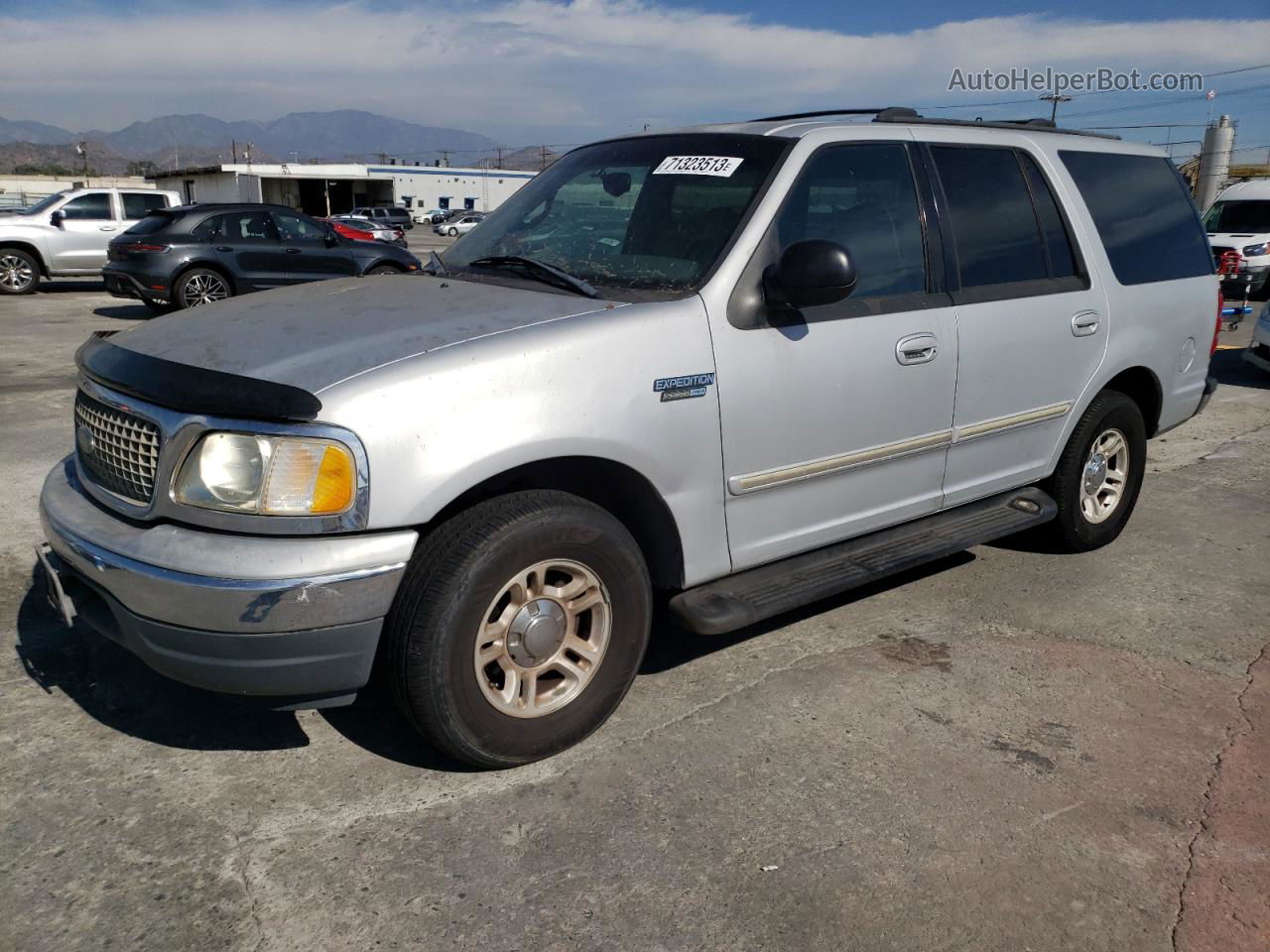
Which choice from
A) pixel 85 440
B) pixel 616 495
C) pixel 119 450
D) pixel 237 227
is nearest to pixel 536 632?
pixel 616 495

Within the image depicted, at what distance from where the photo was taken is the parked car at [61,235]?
1727 centimetres

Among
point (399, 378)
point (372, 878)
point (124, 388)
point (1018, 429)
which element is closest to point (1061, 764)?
point (1018, 429)

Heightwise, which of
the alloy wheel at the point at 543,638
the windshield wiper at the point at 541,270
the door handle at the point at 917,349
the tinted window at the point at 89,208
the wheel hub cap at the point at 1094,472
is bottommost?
the wheel hub cap at the point at 1094,472

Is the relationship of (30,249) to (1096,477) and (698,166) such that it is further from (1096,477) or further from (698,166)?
(1096,477)

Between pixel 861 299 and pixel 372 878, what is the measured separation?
2.47 meters

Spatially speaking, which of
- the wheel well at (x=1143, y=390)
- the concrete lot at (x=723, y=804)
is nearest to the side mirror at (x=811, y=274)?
the concrete lot at (x=723, y=804)

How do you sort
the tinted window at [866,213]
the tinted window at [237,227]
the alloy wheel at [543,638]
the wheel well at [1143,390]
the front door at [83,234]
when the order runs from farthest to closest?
1. the front door at [83,234]
2. the tinted window at [237,227]
3. the wheel well at [1143,390]
4. the tinted window at [866,213]
5. the alloy wheel at [543,638]

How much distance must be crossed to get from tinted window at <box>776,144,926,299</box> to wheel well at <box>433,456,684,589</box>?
3.25 feet

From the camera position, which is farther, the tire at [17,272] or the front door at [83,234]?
the front door at [83,234]

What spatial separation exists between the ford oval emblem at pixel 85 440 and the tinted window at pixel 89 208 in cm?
1676

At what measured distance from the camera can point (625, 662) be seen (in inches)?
129

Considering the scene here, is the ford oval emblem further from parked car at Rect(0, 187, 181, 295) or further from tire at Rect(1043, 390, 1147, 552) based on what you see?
parked car at Rect(0, 187, 181, 295)

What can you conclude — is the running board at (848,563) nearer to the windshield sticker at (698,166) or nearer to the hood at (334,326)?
the hood at (334,326)

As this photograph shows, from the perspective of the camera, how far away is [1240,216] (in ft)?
57.4
